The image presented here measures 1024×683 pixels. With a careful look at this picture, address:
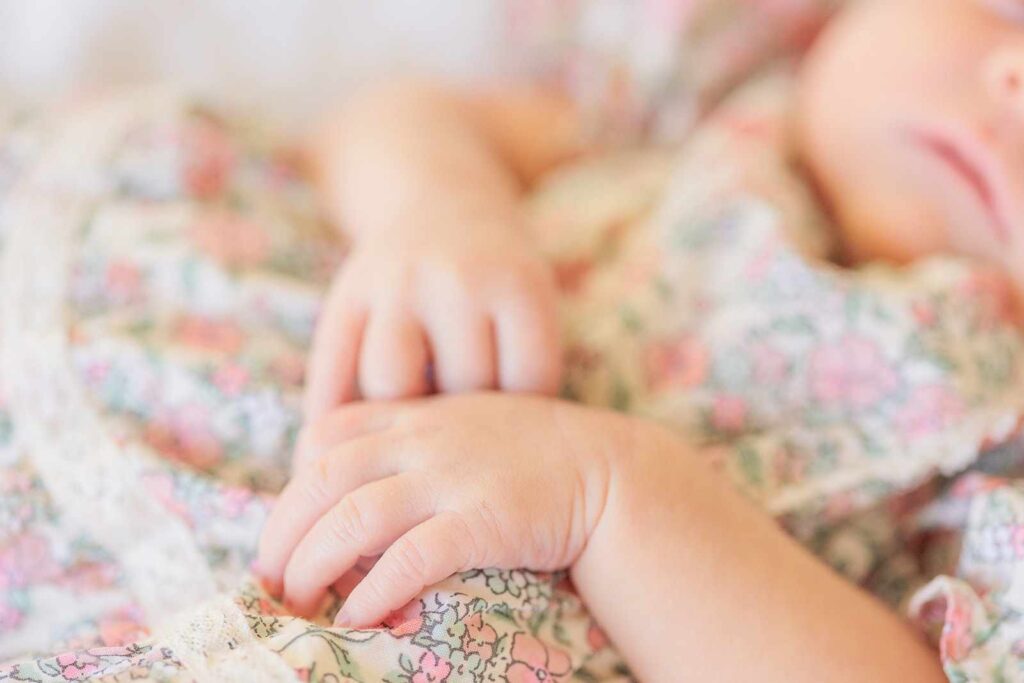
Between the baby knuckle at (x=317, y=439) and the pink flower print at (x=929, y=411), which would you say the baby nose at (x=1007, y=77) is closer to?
the pink flower print at (x=929, y=411)

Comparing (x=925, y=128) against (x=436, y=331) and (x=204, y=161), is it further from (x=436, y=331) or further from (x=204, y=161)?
(x=204, y=161)

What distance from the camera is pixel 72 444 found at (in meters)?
0.68

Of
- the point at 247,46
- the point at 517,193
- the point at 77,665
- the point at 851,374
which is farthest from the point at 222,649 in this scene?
the point at 247,46

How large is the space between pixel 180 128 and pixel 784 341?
21.5 inches

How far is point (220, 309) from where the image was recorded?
0.78 m

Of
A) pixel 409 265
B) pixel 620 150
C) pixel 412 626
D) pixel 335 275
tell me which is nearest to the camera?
pixel 412 626

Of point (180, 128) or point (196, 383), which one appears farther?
point (180, 128)

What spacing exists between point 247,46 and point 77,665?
792 millimetres

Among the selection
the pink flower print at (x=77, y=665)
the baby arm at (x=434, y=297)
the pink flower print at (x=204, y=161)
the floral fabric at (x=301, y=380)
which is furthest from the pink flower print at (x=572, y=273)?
the pink flower print at (x=77, y=665)

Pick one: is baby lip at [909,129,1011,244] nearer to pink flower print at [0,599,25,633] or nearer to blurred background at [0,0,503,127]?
blurred background at [0,0,503,127]

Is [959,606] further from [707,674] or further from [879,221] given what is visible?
[879,221]

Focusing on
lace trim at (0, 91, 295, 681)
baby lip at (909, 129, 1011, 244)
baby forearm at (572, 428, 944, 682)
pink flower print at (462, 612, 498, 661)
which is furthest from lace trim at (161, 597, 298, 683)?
baby lip at (909, 129, 1011, 244)

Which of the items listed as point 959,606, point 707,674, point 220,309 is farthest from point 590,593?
point 220,309

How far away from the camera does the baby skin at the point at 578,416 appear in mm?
579
